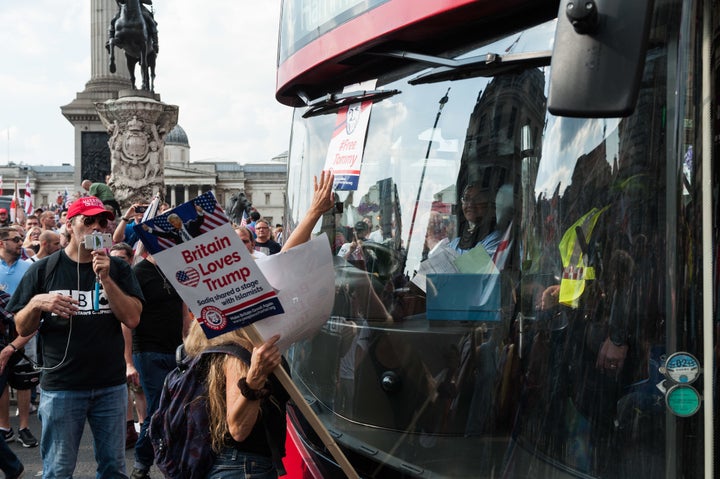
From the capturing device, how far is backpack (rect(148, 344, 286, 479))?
2.97 metres

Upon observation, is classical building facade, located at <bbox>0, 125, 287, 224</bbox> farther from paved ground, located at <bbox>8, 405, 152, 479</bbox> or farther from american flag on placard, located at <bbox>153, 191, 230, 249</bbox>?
american flag on placard, located at <bbox>153, 191, 230, 249</bbox>

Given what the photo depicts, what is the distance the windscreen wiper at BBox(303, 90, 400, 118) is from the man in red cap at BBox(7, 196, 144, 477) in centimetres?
150

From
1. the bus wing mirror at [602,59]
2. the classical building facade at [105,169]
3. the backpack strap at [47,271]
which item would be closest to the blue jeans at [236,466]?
the bus wing mirror at [602,59]

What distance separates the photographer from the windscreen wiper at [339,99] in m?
3.10

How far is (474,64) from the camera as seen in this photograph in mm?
2742

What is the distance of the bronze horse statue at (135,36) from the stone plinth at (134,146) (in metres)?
1.07

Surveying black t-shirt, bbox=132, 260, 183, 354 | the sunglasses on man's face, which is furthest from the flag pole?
black t-shirt, bbox=132, 260, 183, 354

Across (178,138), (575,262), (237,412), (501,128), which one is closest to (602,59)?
(575,262)

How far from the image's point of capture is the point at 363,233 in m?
3.22

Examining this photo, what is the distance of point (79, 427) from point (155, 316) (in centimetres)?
175

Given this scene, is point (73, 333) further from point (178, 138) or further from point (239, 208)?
point (178, 138)

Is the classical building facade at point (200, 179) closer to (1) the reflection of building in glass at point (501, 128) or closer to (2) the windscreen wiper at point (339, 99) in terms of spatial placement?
(2) the windscreen wiper at point (339, 99)

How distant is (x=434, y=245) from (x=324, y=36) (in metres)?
0.94

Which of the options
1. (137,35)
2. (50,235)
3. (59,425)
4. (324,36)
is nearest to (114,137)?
(137,35)
